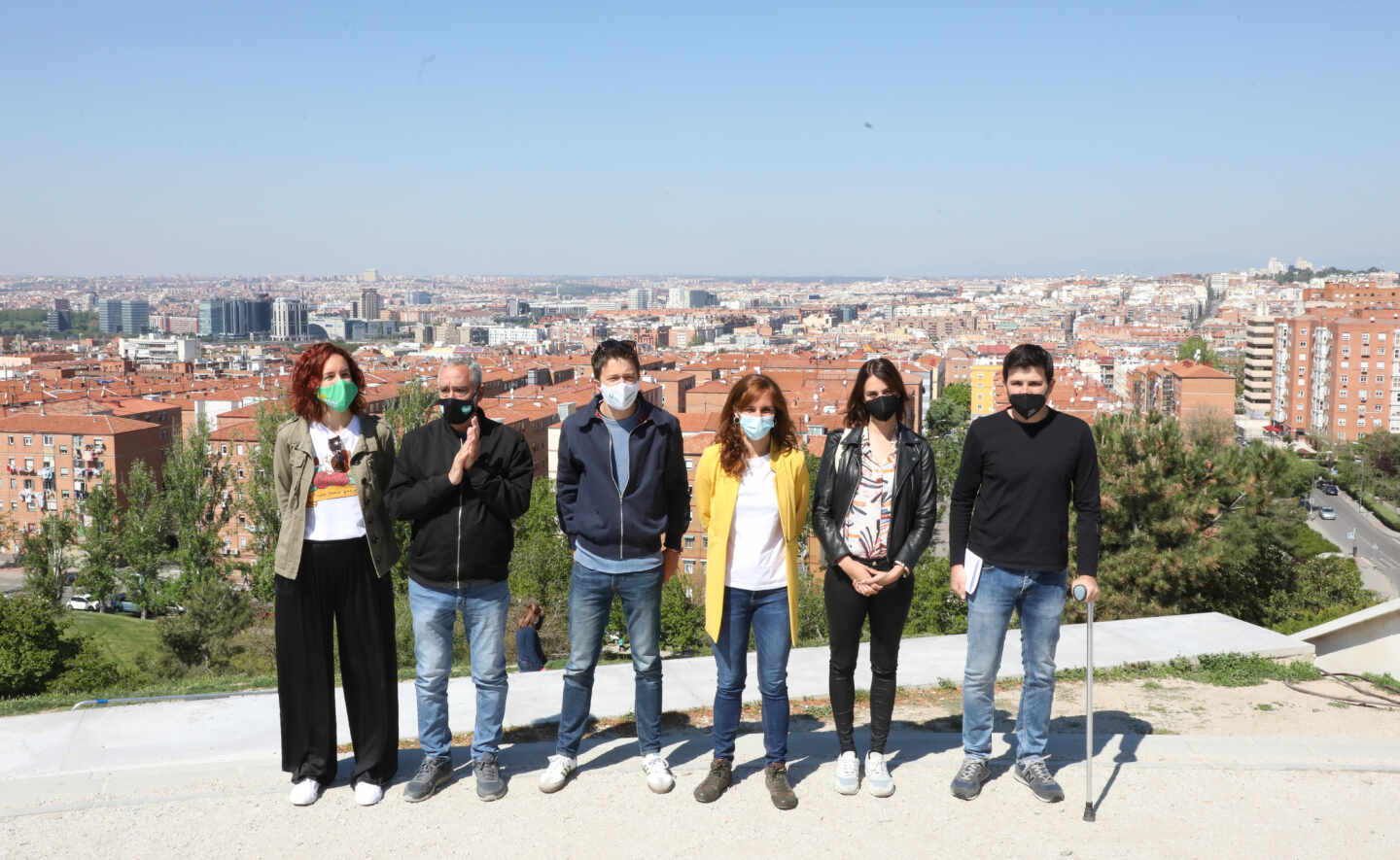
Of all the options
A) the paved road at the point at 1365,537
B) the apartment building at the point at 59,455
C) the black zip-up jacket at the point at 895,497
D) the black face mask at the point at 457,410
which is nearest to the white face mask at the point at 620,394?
the black face mask at the point at 457,410

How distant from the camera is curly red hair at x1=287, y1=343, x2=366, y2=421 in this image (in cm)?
411

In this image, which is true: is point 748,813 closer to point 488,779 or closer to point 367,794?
point 488,779

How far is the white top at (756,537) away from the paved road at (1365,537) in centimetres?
4015

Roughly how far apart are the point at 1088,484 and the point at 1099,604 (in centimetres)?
1175

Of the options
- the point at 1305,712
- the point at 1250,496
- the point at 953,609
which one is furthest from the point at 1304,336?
the point at 1305,712

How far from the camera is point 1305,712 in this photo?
5.82 m

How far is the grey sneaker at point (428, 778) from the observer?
4.13 m

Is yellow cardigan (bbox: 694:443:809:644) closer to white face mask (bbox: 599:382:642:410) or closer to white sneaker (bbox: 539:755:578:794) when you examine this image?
white face mask (bbox: 599:382:642:410)

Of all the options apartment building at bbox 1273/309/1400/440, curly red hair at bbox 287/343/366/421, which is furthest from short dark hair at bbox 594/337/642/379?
apartment building at bbox 1273/309/1400/440

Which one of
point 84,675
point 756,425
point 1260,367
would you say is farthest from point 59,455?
point 1260,367

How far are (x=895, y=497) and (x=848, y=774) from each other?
3.54 ft

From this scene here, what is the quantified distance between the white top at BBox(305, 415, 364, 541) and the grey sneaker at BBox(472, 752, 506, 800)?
1.00 metres

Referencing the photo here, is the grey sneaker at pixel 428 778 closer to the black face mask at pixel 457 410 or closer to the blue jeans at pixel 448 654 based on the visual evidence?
the blue jeans at pixel 448 654

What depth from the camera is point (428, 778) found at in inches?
165
